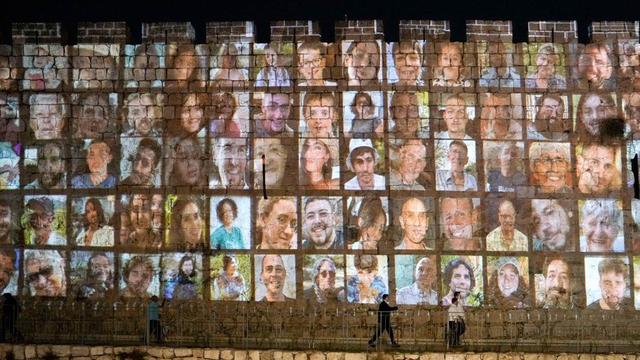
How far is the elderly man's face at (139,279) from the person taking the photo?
20750mm

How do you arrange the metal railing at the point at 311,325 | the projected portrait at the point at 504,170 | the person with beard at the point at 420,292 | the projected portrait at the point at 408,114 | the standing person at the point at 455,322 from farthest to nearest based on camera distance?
the projected portrait at the point at 408,114 → the projected portrait at the point at 504,170 → the person with beard at the point at 420,292 → the metal railing at the point at 311,325 → the standing person at the point at 455,322

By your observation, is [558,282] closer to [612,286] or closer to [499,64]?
[612,286]

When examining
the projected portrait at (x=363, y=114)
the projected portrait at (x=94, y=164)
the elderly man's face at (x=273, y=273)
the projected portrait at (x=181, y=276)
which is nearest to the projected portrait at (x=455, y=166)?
the projected portrait at (x=363, y=114)

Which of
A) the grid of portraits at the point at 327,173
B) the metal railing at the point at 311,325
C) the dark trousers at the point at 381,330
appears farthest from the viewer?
the grid of portraits at the point at 327,173

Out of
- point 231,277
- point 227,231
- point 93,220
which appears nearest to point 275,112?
point 227,231

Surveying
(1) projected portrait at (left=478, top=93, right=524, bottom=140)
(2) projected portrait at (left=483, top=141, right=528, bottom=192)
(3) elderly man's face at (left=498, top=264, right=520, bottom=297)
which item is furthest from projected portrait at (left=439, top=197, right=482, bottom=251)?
(1) projected portrait at (left=478, top=93, right=524, bottom=140)

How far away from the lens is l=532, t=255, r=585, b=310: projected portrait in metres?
20.6

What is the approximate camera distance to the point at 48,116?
21312mm

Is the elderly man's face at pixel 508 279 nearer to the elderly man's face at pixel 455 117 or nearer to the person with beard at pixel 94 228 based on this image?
the elderly man's face at pixel 455 117

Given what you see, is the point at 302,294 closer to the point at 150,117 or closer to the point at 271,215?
the point at 271,215

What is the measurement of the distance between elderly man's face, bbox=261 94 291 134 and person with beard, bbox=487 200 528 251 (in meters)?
4.47

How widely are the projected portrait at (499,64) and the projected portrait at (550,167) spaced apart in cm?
133

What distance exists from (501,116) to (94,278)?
841 centimetres

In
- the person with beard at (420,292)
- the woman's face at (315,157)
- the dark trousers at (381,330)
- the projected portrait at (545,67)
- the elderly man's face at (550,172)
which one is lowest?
the dark trousers at (381,330)
